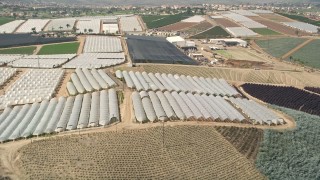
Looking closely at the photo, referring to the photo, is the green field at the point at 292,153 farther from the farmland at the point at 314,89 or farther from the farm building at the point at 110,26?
the farm building at the point at 110,26

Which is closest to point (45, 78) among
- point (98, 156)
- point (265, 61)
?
point (98, 156)

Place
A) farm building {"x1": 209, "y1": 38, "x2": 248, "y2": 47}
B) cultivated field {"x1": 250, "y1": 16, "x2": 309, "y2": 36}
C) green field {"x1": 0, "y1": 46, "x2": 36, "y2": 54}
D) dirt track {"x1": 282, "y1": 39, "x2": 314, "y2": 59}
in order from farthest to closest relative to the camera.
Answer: cultivated field {"x1": 250, "y1": 16, "x2": 309, "y2": 36}, farm building {"x1": 209, "y1": 38, "x2": 248, "y2": 47}, dirt track {"x1": 282, "y1": 39, "x2": 314, "y2": 59}, green field {"x1": 0, "y1": 46, "x2": 36, "y2": 54}

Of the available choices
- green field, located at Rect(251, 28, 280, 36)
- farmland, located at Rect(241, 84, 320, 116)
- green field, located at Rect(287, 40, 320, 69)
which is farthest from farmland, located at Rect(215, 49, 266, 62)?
green field, located at Rect(251, 28, 280, 36)

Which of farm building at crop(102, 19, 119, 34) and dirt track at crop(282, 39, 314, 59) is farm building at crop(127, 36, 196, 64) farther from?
dirt track at crop(282, 39, 314, 59)

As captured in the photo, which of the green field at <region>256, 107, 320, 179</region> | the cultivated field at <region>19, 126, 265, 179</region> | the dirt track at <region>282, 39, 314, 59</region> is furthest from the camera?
the dirt track at <region>282, 39, 314, 59</region>

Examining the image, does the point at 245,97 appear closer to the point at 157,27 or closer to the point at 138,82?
the point at 138,82

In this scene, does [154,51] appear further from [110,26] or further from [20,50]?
[110,26]
